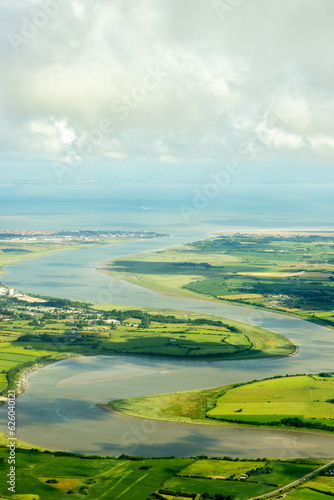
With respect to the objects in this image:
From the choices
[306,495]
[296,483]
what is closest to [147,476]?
[296,483]

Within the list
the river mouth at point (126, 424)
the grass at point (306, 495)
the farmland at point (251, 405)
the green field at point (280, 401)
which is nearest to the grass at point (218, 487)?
the grass at point (306, 495)

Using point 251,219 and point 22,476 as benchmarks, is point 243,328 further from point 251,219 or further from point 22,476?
point 251,219

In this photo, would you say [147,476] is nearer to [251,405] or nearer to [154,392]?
[251,405]

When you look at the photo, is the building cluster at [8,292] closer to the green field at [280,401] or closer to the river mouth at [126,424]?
the river mouth at [126,424]

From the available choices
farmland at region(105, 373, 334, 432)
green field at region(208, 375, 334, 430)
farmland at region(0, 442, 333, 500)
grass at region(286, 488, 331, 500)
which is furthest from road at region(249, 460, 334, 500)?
green field at region(208, 375, 334, 430)

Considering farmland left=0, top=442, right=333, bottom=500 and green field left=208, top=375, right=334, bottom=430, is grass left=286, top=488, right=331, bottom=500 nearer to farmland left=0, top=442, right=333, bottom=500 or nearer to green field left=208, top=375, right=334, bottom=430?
farmland left=0, top=442, right=333, bottom=500

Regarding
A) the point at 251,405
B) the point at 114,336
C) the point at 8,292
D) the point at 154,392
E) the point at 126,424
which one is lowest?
the point at 126,424
